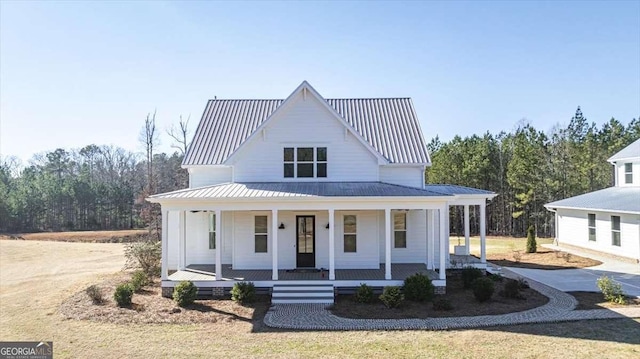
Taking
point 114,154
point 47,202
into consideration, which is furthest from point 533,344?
point 114,154

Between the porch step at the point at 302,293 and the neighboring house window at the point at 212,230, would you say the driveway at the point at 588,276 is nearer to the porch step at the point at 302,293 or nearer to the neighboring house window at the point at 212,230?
the porch step at the point at 302,293

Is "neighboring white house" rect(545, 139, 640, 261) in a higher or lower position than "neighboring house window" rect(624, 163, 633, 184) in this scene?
lower

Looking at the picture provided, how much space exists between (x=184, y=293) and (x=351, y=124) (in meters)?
10.8

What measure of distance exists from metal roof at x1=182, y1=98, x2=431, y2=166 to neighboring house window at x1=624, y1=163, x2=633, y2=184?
16811 millimetres

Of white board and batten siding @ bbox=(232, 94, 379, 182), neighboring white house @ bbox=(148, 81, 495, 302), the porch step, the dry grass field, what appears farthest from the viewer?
white board and batten siding @ bbox=(232, 94, 379, 182)

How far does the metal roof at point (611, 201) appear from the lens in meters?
22.9

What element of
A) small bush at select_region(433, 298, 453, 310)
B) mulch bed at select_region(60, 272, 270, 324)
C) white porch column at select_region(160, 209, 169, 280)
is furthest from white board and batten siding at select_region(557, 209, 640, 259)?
white porch column at select_region(160, 209, 169, 280)

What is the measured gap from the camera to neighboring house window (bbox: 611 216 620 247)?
23.6m

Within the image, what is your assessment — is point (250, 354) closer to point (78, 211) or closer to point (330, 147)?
point (330, 147)

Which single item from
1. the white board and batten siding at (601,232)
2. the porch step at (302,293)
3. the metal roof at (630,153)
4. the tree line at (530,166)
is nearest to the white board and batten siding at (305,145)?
the porch step at (302,293)

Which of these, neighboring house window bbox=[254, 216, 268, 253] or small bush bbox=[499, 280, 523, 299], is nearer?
small bush bbox=[499, 280, 523, 299]

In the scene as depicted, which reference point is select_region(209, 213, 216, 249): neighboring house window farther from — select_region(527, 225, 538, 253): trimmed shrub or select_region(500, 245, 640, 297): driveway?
select_region(527, 225, 538, 253): trimmed shrub

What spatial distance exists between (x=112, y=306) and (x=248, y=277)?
15.6 ft

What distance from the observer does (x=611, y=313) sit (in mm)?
12711
